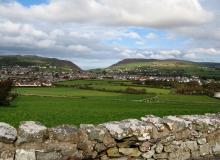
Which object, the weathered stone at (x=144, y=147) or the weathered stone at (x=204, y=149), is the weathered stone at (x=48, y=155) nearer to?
the weathered stone at (x=144, y=147)

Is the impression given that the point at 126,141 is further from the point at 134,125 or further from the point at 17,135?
the point at 17,135

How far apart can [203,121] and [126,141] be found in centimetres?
215

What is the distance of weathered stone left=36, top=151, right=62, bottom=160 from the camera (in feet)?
21.7

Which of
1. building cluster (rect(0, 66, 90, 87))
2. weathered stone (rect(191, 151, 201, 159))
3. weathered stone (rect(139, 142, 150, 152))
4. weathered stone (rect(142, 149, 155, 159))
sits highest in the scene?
weathered stone (rect(139, 142, 150, 152))

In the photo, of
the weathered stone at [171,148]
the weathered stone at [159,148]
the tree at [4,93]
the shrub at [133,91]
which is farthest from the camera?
the shrub at [133,91]

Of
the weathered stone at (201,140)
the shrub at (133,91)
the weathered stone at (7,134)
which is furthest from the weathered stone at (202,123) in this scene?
the shrub at (133,91)

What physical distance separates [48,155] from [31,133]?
0.51 metres

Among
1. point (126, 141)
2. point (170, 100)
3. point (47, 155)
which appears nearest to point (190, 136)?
point (126, 141)

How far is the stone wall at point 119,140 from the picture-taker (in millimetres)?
6520

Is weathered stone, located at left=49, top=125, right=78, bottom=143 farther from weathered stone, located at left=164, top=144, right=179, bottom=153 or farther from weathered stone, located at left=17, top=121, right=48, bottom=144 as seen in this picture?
weathered stone, located at left=164, top=144, right=179, bottom=153

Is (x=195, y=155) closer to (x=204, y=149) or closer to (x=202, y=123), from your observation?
(x=204, y=149)

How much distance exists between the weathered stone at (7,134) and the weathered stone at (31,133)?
100 millimetres

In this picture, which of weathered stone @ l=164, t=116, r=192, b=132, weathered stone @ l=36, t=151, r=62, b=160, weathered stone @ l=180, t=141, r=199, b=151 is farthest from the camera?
weathered stone @ l=180, t=141, r=199, b=151

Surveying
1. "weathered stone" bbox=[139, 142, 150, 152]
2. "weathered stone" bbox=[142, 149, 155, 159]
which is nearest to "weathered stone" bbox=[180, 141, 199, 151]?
"weathered stone" bbox=[142, 149, 155, 159]
